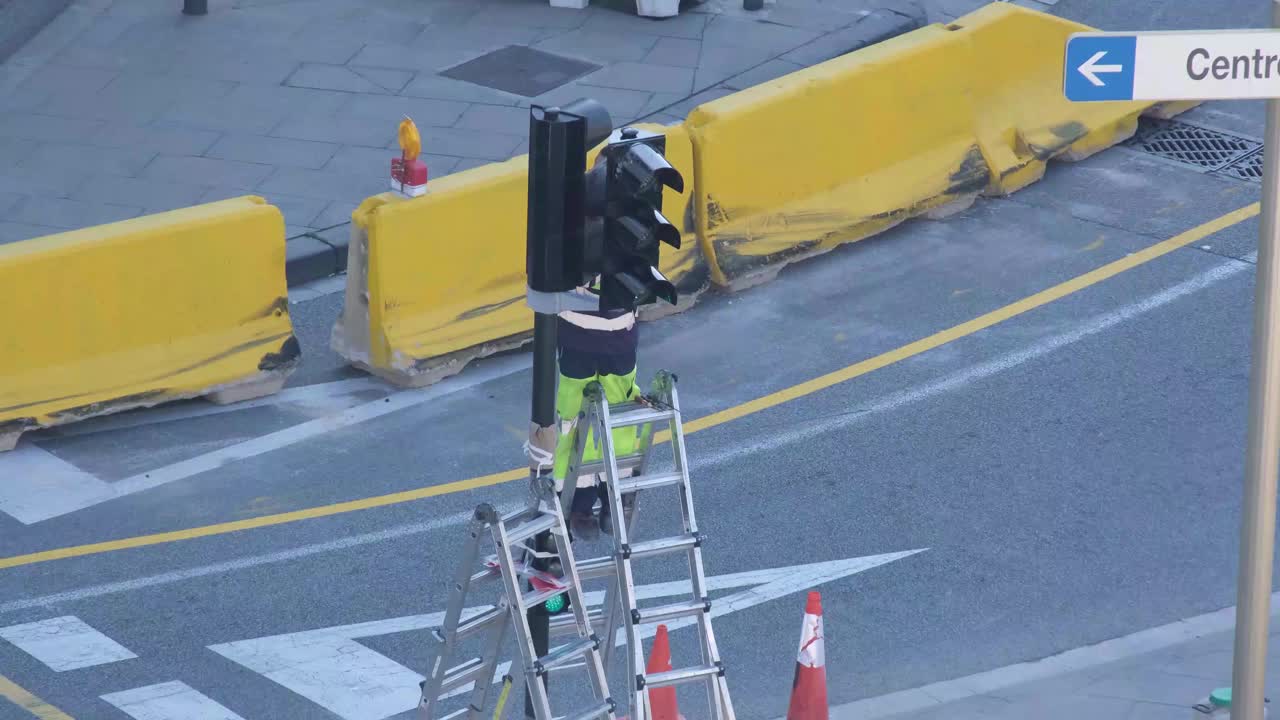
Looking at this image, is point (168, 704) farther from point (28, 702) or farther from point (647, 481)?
point (647, 481)

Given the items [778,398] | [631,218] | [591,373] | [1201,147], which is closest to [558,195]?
[631,218]

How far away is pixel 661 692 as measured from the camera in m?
7.81

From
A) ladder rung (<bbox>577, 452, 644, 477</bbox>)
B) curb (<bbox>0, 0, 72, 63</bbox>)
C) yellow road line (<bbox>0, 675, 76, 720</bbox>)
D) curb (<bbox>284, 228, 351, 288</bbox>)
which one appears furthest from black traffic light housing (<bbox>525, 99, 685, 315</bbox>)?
curb (<bbox>0, 0, 72, 63</bbox>)

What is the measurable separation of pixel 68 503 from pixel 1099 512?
5.26m

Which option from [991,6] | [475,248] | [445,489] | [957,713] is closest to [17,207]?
[475,248]

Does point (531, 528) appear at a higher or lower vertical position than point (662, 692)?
higher

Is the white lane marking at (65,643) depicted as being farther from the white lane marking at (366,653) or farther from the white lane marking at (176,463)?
the white lane marking at (176,463)

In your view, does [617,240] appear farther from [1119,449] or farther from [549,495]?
[1119,449]

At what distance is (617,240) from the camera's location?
6910 mm

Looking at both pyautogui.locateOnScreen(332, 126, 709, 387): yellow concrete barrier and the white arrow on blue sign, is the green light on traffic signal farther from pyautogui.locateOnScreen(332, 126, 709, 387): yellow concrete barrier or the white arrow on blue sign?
pyautogui.locateOnScreen(332, 126, 709, 387): yellow concrete barrier

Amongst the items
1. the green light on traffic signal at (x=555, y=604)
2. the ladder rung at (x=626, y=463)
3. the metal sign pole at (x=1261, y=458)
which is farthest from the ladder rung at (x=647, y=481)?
Result: the metal sign pole at (x=1261, y=458)

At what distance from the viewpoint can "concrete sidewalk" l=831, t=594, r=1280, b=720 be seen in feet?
27.4

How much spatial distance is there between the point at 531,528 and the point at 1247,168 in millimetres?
9019

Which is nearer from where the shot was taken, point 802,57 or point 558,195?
point 558,195
